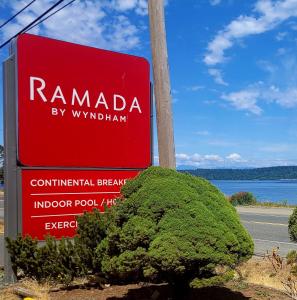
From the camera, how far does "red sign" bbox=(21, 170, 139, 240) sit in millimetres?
7137

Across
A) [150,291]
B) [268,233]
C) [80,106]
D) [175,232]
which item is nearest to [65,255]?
[150,291]

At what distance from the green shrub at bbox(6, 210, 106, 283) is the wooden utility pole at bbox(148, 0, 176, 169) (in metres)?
1.37

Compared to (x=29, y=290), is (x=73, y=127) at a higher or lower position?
higher

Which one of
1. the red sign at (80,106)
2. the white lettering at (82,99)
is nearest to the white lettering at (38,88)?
the red sign at (80,106)

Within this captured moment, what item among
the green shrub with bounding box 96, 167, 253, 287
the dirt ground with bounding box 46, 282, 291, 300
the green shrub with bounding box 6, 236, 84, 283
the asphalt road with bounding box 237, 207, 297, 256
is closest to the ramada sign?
the green shrub with bounding box 6, 236, 84, 283

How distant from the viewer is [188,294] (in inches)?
208

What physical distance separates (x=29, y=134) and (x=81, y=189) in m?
1.17

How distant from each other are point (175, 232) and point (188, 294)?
1134 mm

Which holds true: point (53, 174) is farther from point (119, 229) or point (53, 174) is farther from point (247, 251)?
point (247, 251)

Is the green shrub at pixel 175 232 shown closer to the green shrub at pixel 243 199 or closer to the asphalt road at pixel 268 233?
the asphalt road at pixel 268 233

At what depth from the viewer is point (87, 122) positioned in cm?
779

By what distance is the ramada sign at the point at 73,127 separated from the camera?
7.19 meters

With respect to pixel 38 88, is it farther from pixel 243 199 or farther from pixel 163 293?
pixel 243 199

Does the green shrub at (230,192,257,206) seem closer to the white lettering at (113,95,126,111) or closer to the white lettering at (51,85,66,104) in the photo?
the white lettering at (113,95,126,111)
